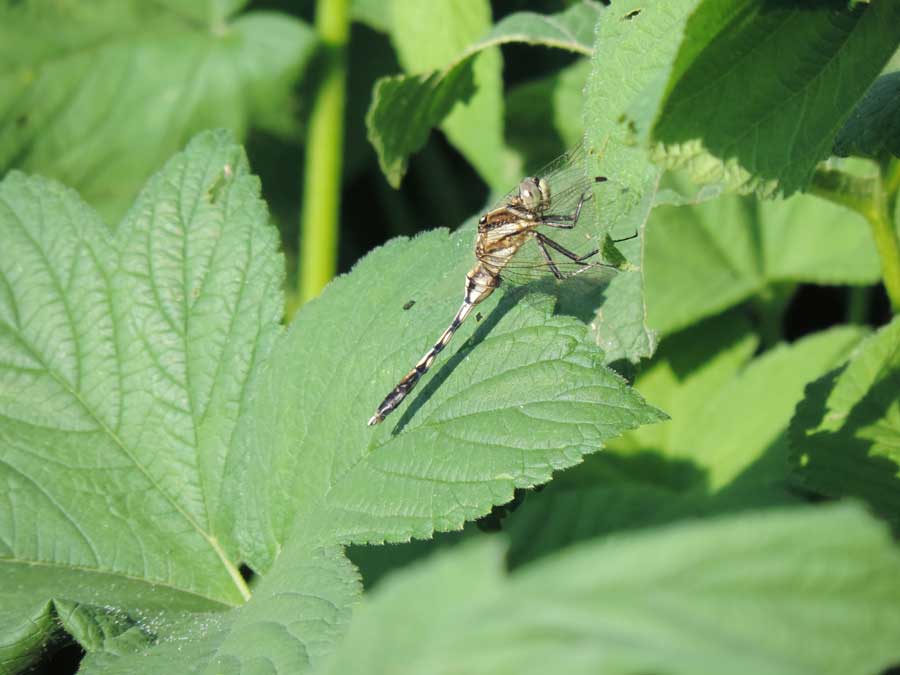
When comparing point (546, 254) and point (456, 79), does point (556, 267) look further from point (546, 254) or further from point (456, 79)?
point (456, 79)

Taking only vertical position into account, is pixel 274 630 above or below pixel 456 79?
below

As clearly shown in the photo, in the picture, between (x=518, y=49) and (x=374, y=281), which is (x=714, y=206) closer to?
(x=518, y=49)

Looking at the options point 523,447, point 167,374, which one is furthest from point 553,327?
point 167,374

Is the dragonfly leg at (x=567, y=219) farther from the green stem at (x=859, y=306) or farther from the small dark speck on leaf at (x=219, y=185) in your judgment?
the green stem at (x=859, y=306)

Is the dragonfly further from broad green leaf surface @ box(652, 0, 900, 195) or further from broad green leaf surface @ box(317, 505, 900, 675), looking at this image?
broad green leaf surface @ box(317, 505, 900, 675)

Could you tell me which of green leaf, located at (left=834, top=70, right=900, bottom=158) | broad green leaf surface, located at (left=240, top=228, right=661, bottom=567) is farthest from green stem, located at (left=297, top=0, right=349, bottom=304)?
green leaf, located at (left=834, top=70, right=900, bottom=158)

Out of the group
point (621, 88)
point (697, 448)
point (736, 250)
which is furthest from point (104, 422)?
point (736, 250)

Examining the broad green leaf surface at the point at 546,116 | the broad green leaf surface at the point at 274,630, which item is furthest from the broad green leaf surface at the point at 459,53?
the broad green leaf surface at the point at 274,630
